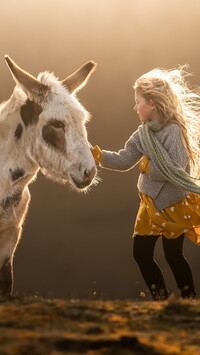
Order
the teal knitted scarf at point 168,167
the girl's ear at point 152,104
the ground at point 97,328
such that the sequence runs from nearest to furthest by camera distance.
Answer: the ground at point 97,328 < the teal knitted scarf at point 168,167 < the girl's ear at point 152,104

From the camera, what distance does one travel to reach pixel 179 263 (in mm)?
6762

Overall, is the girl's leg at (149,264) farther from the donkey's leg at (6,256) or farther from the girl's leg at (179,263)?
the donkey's leg at (6,256)

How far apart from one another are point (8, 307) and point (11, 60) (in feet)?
10.9

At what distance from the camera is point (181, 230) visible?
6766 mm

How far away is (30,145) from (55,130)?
1.20 feet

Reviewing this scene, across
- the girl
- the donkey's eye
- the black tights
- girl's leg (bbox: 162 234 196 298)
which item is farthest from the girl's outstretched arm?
girl's leg (bbox: 162 234 196 298)

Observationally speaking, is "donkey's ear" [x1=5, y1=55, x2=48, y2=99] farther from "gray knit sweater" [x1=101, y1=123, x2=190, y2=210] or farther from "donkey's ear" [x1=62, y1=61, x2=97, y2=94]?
"gray knit sweater" [x1=101, y1=123, x2=190, y2=210]

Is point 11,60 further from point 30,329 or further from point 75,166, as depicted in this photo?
point 30,329

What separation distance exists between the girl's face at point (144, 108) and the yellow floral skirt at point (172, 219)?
1.05 meters

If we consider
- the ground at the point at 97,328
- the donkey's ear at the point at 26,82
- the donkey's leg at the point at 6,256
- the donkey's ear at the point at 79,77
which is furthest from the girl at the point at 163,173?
the ground at the point at 97,328

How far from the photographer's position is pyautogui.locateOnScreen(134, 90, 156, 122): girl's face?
7.02 meters

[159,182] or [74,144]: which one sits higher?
[74,144]

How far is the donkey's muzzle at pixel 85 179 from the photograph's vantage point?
6094 mm

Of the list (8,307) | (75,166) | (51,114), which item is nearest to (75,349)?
(8,307)
